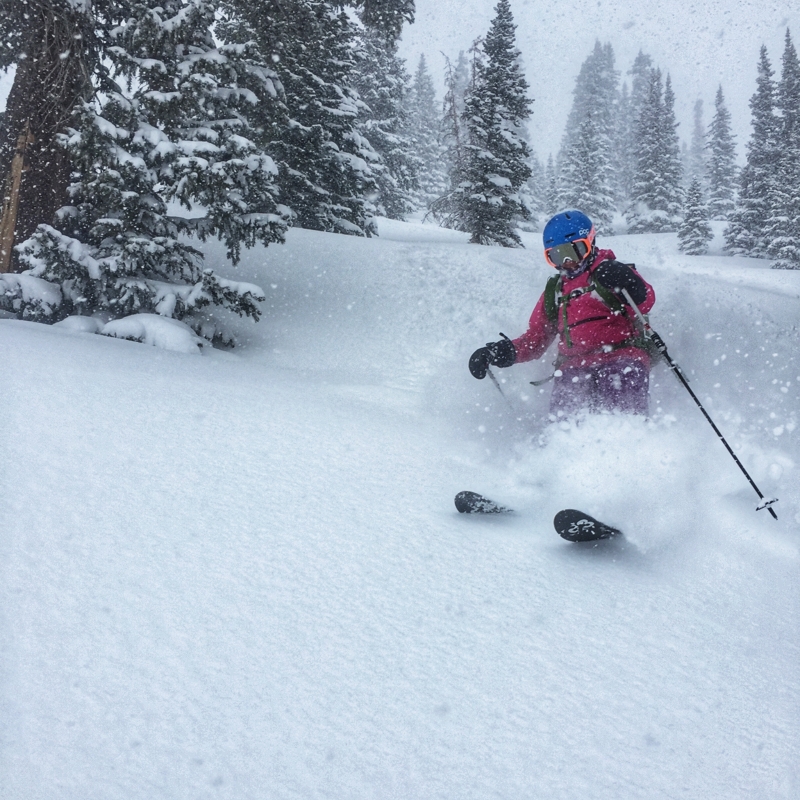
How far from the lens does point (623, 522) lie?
135 inches

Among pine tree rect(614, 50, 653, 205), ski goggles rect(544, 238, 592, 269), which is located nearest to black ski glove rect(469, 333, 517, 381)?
ski goggles rect(544, 238, 592, 269)

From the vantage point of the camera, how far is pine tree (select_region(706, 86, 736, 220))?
168 ft

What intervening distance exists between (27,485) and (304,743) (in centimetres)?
198

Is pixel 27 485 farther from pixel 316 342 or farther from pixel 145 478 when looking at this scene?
pixel 316 342

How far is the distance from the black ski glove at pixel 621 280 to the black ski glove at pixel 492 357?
91cm

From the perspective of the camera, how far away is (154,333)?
7.49 metres

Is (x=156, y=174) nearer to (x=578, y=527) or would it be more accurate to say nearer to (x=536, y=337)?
(x=536, y=337)

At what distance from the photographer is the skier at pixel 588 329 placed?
461cm

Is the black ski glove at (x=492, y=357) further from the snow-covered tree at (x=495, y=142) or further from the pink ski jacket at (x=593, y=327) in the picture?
the snow-covered tree at (x=495, y=142)

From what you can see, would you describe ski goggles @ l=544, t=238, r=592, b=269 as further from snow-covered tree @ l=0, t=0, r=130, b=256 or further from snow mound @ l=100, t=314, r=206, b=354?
snow-covered tree @ l=0, t=0, r=130, b=256

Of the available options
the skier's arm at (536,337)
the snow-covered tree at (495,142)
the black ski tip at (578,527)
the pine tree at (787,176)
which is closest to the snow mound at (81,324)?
the skier's arm at (536,337)

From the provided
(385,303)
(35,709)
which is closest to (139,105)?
(385,303)

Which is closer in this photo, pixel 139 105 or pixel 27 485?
pixel 27 485

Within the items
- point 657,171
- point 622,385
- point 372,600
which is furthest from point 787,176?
point 372,600
